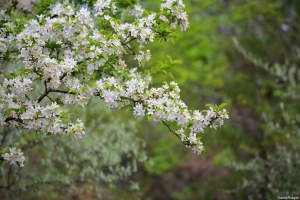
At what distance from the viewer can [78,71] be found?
131 inches

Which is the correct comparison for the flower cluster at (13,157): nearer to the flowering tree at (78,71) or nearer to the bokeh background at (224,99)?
the flowering tree at (78,71)

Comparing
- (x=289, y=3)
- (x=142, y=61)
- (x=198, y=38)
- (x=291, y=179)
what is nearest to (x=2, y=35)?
(x=142, y=61)

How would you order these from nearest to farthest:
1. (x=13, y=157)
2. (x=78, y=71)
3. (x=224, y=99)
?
(x=13, y=157), (x=78, y=71), (x=224, y=99)

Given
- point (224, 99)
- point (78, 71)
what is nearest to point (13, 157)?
point (78, 71)

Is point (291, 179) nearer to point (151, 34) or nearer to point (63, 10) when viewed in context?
point (151, 34)

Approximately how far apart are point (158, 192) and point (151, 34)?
26.3 feet

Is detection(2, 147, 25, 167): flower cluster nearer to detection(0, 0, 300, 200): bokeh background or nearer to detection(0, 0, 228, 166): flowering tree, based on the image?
detection(0, 0, 228, 166): flowering tree

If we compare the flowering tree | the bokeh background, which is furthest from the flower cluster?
the bokeh background

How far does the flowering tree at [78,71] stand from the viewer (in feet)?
Result: 9.91

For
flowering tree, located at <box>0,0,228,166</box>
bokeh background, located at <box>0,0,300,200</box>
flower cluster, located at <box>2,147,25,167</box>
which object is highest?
bokeh background, located at <box>0,0,300,200</box>

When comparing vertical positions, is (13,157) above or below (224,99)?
below

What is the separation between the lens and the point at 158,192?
10.7 m

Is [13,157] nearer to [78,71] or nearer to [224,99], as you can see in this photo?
[78,71]

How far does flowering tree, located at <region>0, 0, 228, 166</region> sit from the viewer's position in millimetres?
3020
